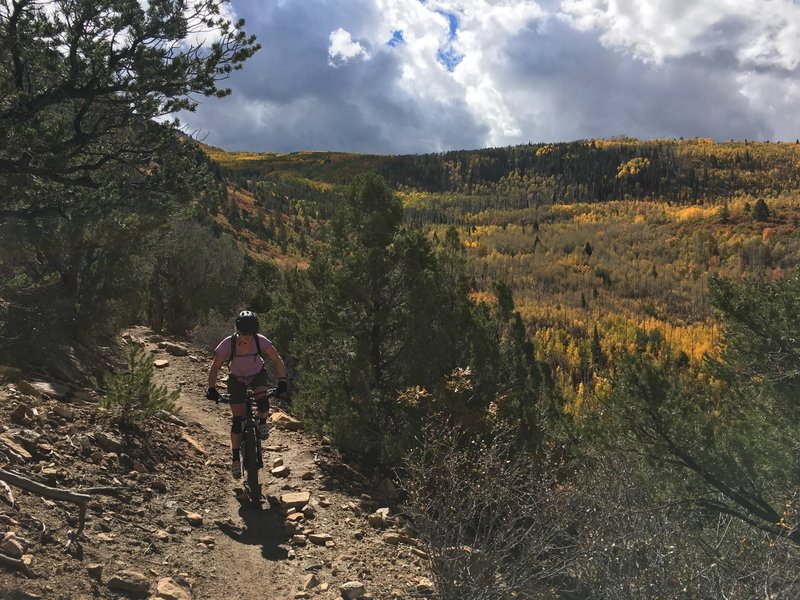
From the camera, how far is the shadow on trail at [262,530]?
15.2 feet

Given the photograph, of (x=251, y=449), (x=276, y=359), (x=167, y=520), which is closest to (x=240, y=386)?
(x=276, y=359)

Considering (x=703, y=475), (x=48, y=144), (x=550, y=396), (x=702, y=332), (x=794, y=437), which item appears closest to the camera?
(x=48, y=144)

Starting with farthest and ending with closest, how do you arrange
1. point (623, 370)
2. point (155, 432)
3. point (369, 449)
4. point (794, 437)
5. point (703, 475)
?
point (623, 370) → point (703, 475) → point (794, 437) → point (369, 449) → point (155, 432)

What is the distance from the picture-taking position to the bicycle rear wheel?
17.6 feet

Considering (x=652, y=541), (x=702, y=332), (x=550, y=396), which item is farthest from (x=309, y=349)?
(x=702, y=332)

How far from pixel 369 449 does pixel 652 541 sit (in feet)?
13.9

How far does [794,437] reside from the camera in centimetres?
1038

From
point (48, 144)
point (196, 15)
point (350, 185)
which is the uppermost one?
point (196, 15)

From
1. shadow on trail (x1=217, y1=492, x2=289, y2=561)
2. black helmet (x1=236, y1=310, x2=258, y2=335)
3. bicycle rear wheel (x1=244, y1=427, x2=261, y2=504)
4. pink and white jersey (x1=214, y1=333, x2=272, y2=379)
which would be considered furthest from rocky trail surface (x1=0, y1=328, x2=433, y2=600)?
black helmet (x1=236, y1=310, x2=258, y2=335)

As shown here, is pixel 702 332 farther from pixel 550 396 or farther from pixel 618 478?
pixel 618 478

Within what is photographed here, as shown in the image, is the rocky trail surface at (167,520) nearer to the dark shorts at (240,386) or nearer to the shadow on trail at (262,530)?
the shadow on trail at (262,530)

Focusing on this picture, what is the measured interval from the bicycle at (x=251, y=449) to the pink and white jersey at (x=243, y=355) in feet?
0.88

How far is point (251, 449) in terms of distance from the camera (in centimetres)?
536

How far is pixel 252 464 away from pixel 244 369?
0.95 m
